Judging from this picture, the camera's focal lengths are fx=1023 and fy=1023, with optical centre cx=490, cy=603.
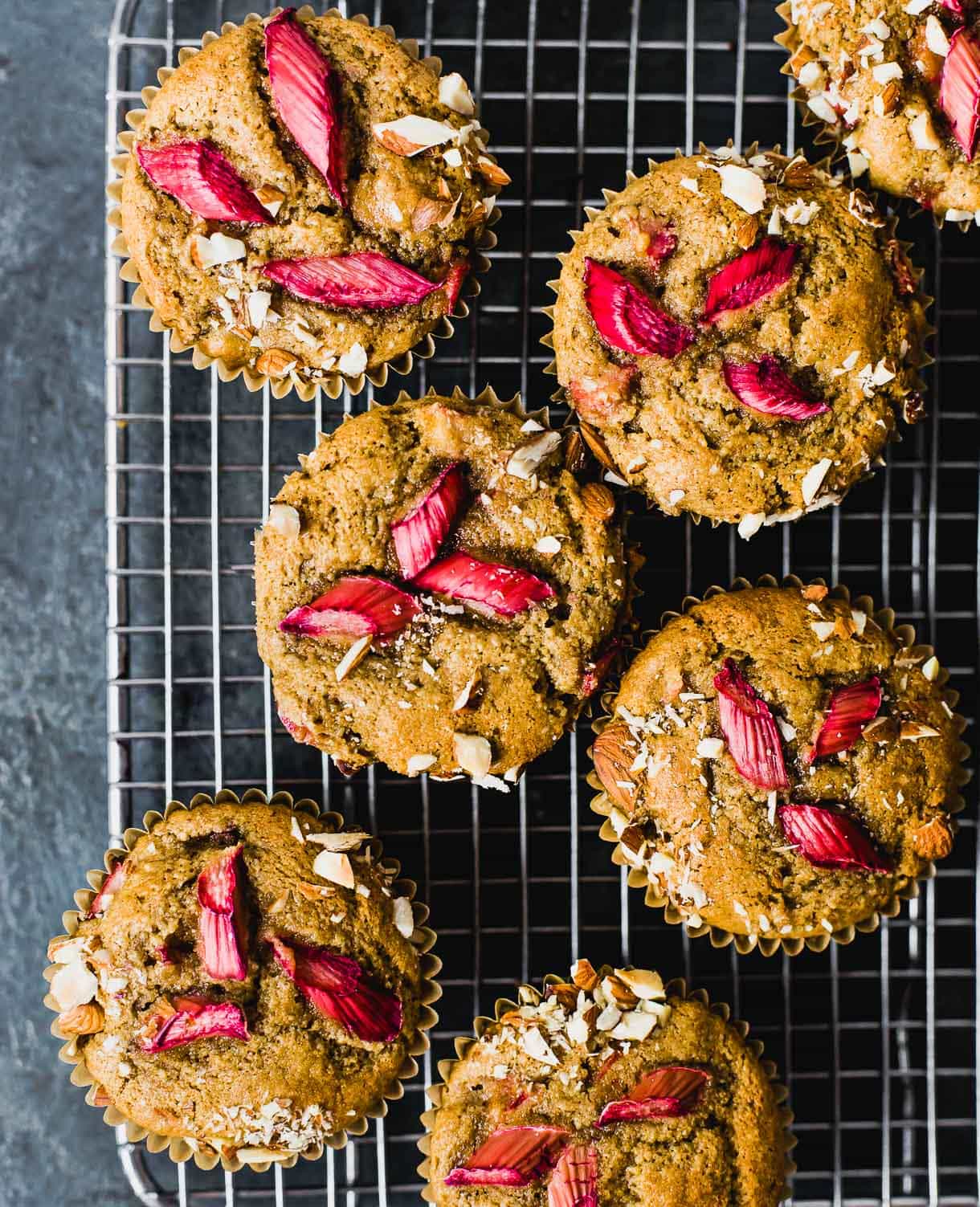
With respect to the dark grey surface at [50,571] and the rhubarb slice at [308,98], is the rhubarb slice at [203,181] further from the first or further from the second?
the dark grey surface at [50,571]

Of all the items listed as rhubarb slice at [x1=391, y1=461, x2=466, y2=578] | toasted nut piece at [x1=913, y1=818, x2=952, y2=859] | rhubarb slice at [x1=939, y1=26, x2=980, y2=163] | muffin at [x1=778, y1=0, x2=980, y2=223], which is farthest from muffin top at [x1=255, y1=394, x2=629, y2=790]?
rhubarb slice at [x1=939, y1=26, x2=980, y2=163]

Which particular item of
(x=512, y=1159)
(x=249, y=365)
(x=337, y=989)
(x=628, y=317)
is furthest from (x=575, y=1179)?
(x=249, y=365)

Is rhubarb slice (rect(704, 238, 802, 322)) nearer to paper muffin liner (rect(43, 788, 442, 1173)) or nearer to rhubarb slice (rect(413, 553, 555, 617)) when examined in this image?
rhubarb slice (rect(413, 553, 555, 617))

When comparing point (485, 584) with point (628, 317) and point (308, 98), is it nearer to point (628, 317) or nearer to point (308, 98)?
point (628, 317)

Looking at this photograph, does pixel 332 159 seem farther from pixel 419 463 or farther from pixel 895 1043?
pixel 895 1043

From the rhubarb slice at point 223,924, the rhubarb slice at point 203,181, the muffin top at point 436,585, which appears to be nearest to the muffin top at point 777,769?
the muffin top at point 436,585
